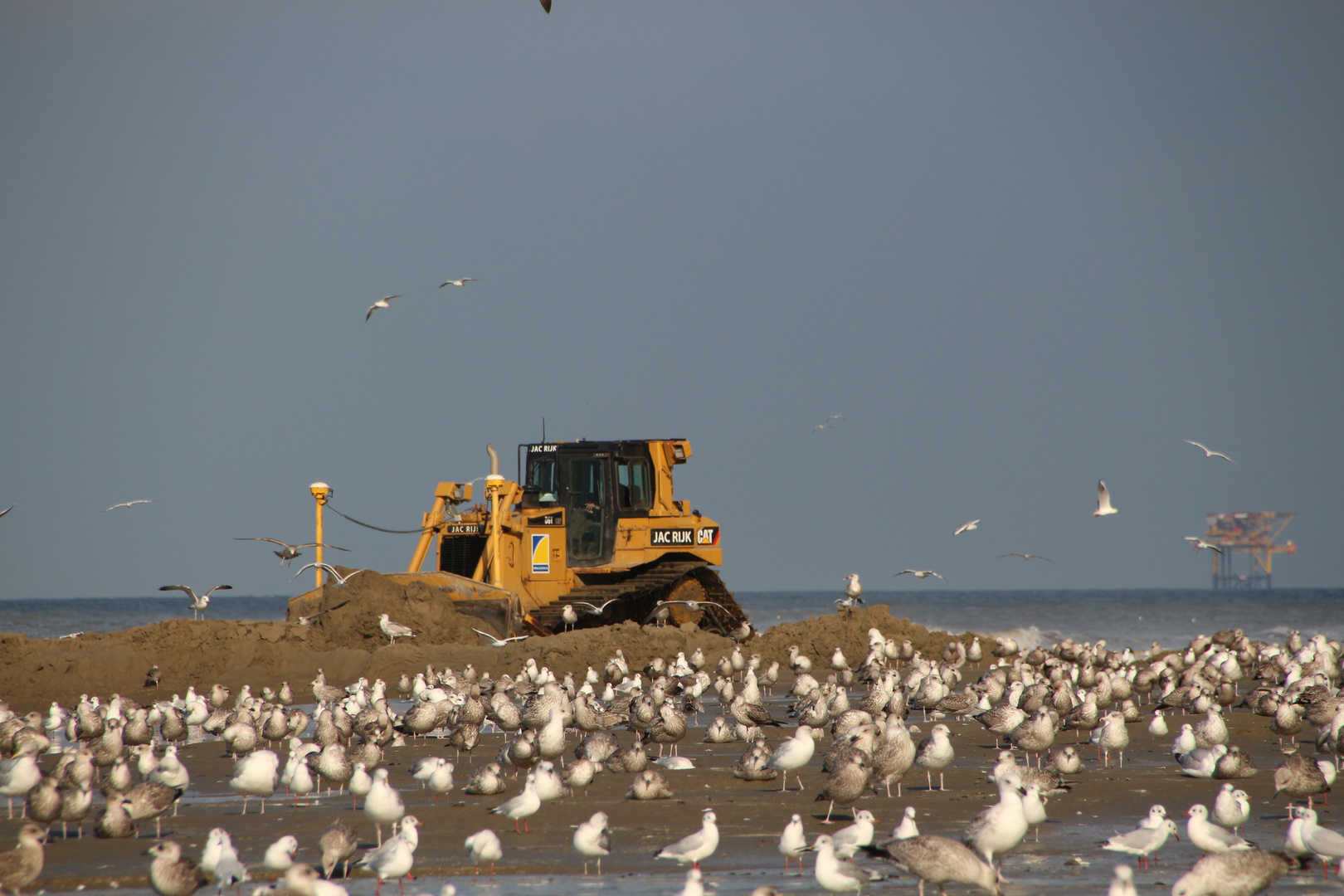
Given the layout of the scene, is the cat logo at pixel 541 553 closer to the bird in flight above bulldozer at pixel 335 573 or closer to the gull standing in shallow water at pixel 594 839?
the bird in flight above bulldozer at pixel 335 573

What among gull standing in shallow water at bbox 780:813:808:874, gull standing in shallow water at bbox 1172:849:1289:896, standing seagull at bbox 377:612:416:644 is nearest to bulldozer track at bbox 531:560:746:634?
standing seagull at bbox 377:612:416:644

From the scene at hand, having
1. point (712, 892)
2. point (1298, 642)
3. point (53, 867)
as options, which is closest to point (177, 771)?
point (53, 867)

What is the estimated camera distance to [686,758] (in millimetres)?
14133

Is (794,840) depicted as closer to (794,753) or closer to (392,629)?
(794,753)

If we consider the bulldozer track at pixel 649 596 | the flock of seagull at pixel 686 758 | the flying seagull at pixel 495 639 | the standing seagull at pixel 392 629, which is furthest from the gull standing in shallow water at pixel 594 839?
the bulldozer track at pixel 649 596

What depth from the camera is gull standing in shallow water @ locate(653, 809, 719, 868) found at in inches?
361

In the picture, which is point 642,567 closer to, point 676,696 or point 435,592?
point 435,592

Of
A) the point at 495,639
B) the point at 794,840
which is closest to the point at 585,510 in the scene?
the point at 495,639

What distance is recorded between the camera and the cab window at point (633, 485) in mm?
27391

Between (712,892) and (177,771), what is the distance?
6.25 metres

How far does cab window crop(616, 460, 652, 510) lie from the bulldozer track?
4.28 feet

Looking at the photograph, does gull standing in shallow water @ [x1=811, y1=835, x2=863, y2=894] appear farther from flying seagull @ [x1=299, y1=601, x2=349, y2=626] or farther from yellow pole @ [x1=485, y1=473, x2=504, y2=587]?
flying seagull @ [x1=299, y1=601, x2=349, y2=626]

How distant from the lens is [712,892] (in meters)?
8.41

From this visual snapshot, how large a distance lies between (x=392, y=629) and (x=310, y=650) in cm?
184
